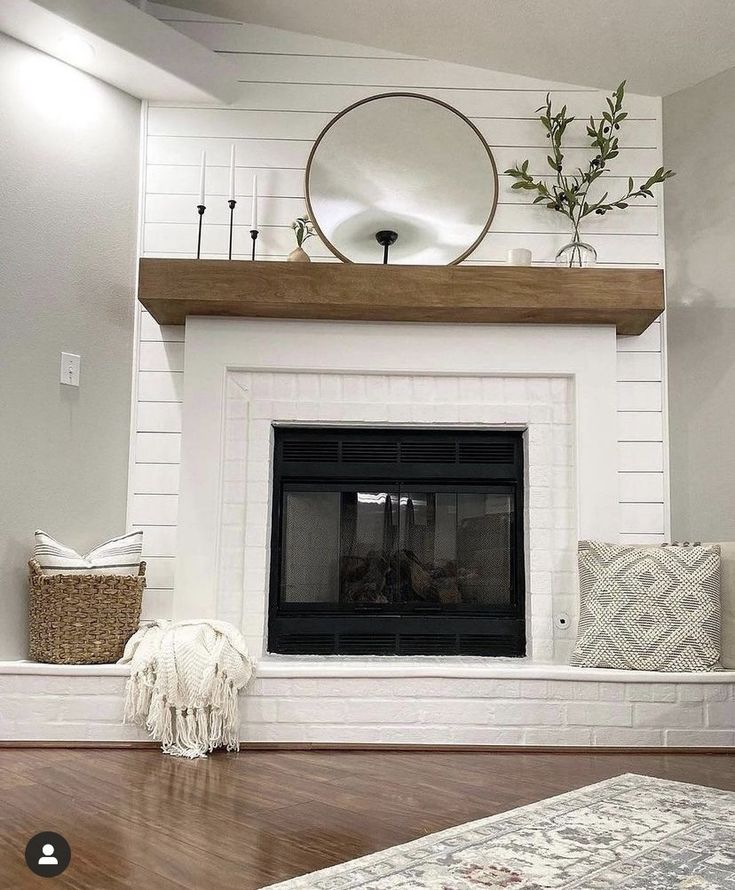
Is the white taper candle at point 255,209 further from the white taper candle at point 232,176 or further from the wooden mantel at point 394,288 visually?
the wooden mantel at point 394,288

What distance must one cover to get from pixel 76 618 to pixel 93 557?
198 mm

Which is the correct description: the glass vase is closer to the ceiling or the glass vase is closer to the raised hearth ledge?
the ceiling

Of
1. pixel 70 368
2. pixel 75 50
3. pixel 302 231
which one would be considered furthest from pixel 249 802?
pixel 75 50

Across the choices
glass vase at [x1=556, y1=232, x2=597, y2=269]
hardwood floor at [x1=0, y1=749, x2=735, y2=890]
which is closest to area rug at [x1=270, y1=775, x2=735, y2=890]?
hardwood floor at [x1=0, y1=749, x2=735, y2=890]

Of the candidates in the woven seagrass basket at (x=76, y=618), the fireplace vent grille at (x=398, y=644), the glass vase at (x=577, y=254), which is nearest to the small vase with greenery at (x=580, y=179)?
the glass vase at (x=577, y=254)

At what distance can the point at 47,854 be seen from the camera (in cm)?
152

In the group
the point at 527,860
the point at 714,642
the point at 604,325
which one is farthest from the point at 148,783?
the point at 604,325

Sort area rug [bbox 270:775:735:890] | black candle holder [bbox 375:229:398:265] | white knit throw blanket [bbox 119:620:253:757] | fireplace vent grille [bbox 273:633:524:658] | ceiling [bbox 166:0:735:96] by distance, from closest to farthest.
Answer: area rug [bbox 270:775:735:890], white knit throw blanket [bbox 119:620:253:757], ceiling [bbox 166:0:735:96], fireplace vent grille [bbox 273:633:524:658], black candle holder [bbox 375:229:398:265]

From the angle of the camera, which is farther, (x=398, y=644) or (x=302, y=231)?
(x=302, y=231)

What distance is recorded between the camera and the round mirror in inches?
120

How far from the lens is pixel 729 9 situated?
2689mm

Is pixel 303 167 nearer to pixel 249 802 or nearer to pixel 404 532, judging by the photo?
pixel 404 532

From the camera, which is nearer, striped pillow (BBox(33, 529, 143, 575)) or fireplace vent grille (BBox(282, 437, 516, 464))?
striped pillow (BBox(33, 529, 143, 575))

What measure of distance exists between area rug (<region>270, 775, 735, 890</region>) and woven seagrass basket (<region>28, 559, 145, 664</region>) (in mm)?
1265
